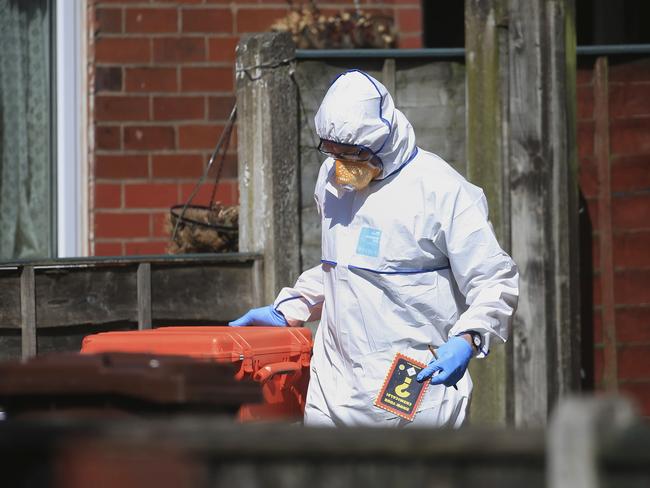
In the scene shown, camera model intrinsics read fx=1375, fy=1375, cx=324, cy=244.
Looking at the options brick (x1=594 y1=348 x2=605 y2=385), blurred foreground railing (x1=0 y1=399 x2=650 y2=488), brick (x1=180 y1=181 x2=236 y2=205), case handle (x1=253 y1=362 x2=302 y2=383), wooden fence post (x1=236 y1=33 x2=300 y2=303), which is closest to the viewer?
blurred foreground railing (x1=0 y1=399 x2=650 y2=488)

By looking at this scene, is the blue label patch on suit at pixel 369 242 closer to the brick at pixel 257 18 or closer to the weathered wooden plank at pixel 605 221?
the weathered wooden plank at pixel 605 221

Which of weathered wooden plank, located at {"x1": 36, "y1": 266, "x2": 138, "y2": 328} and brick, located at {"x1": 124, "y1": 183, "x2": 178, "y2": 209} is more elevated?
brick, located at {"x1": 124, "y1": 183, "x2": 178, "y2": 209}

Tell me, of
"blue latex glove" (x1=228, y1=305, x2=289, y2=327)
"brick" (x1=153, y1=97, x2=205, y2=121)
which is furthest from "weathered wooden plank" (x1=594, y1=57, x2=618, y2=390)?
"brick" (x1=153, y1=97, x2=205, y2=121)

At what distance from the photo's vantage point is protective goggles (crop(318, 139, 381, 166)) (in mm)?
4430

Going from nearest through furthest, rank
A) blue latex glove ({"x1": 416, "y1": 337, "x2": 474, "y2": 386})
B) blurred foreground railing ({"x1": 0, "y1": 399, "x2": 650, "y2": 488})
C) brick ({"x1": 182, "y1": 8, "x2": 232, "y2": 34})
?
1. blurred foreground railing ({"x1": 0, "y1": 399, "x2": 650, "y2": 488})
2. blue latex glove ({"x1": 416, "y1": 337, "x2": 474, "y2": 386})
3. brick ({"x1": 182, "y1": 8, "x2": 232, "y2": 34})

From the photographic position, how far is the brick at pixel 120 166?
7070mm

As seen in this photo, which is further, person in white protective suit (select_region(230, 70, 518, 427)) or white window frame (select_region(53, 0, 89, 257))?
white window frame (select_region(53, 0, 89, 257))

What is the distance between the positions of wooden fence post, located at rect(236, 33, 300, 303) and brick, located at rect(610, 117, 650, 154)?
4.47ft

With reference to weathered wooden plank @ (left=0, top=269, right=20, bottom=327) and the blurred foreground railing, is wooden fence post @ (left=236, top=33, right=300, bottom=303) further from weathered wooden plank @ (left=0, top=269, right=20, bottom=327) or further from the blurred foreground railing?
the blurred foreground railing

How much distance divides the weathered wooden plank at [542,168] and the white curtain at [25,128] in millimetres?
2765

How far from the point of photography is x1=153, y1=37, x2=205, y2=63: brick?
7152 mm

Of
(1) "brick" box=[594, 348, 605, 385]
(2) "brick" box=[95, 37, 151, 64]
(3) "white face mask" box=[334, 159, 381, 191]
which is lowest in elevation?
(1) "brick" box=[594, 348, 605, 385]

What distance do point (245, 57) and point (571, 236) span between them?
61.1 inches

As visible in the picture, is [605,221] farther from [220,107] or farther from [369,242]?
[220,107]
